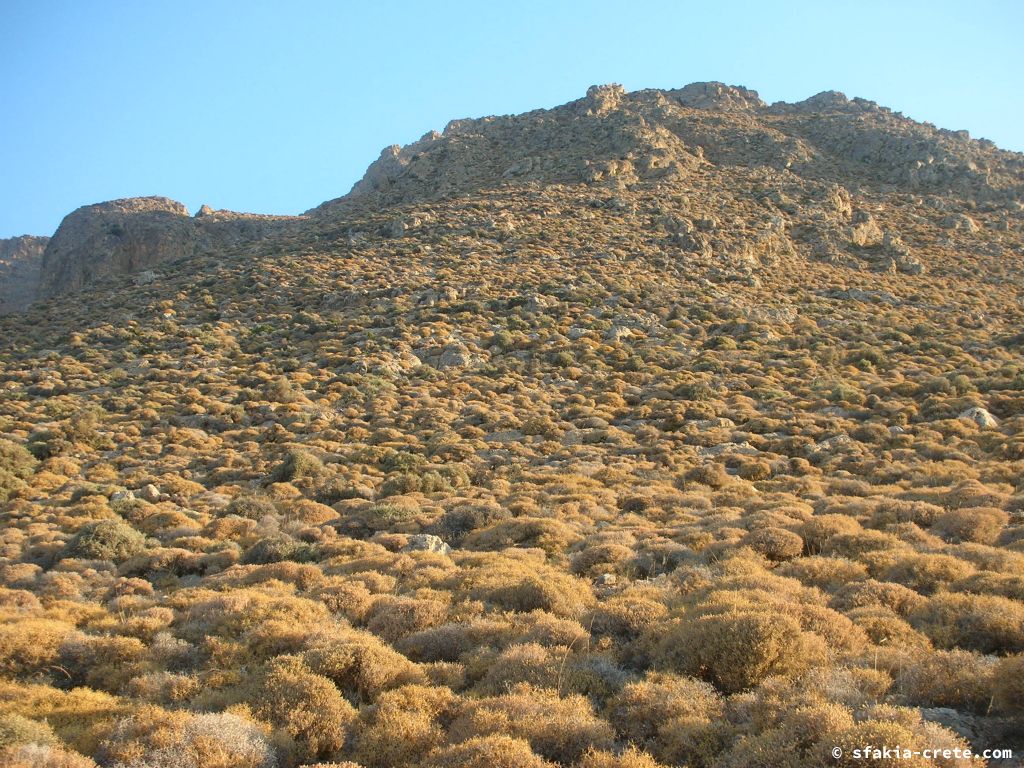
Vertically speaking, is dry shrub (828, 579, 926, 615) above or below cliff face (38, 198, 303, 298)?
below

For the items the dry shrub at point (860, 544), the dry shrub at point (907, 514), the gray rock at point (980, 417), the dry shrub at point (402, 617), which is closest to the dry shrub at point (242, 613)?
the dry shrub at point (402, 617)

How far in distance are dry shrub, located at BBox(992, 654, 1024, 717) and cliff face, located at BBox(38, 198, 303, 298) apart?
195 feet

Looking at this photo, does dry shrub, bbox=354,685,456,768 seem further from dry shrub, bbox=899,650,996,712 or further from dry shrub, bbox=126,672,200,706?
dry shrub, bbox=899,650,996,712

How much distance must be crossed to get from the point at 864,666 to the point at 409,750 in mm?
4581

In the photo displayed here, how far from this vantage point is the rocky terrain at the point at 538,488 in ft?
19.8

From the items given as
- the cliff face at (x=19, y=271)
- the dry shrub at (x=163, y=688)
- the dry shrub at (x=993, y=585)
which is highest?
the cliff face at (x=19, y=271)

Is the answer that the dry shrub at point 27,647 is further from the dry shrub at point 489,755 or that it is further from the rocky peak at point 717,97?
the rocky peak at point 717,97

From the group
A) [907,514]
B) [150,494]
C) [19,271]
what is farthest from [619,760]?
[19,271]

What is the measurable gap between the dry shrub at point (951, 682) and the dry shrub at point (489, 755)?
3.59 meters

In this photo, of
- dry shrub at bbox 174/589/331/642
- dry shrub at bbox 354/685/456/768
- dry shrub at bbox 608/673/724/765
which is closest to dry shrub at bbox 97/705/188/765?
dry shrub at bbox 354/685/456/768

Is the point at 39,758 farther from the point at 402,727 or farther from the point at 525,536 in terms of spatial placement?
the point at 525,536

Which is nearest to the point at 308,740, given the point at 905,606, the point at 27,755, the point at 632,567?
the point at 27,755

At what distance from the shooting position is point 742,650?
6.61 m

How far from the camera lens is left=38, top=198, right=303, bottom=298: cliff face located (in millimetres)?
58469
